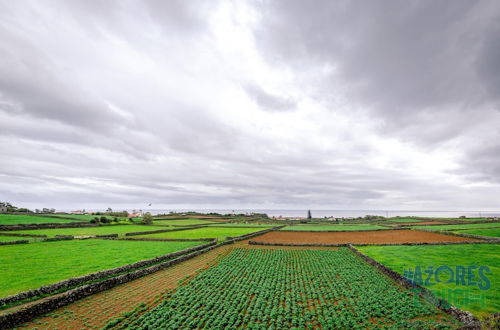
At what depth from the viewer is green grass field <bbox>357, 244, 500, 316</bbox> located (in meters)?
11.2

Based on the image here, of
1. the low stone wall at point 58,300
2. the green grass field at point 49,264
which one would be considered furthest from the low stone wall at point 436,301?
the green grass field at point 49,264

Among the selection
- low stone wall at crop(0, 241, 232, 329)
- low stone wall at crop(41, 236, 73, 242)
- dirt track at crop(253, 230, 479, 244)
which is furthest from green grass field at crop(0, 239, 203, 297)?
dirt track at crop(253, 230, 479, 244)

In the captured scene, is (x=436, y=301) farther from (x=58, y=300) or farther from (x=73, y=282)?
(x=73, y=282)

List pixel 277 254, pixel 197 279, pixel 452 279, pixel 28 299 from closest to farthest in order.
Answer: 1. pixel 28 299
2. pixel 452 279
3. pixel 197 279
4. pixel 277 254

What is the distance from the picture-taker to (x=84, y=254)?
2266 centimetres

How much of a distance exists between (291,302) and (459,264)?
15.6 metres

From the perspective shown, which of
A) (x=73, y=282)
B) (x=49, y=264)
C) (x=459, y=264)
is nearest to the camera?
(x=73, y=282)

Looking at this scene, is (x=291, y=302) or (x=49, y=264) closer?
(x=291, y=302)

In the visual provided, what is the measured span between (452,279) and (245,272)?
1509cm

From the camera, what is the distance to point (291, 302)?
12.8 m

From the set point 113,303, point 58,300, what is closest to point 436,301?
point 113,303

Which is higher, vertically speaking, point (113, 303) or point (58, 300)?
point (58, 300)

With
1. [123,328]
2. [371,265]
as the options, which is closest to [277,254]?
[371,265]

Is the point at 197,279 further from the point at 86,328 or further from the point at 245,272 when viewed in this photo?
the point at 86,328
